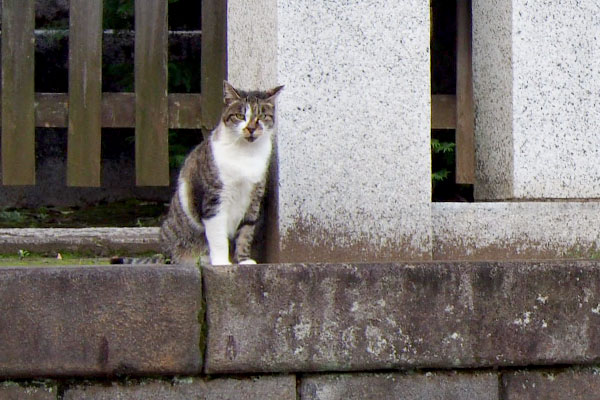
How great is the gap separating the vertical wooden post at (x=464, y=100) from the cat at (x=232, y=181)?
925mm

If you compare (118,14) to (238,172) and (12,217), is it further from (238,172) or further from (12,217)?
(238,172)

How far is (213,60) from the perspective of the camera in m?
4.48

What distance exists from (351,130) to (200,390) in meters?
1.08

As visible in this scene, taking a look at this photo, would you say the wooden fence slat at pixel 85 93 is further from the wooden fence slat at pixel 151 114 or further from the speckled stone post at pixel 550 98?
the speckled stone post at pixel 550 98

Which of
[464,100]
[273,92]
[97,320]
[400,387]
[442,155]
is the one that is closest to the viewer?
[97,320]

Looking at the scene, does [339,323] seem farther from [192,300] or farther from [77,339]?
[77,339]

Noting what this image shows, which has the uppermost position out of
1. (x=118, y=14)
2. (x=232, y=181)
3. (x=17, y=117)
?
(x=118, y=14)

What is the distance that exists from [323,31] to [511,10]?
738 mm

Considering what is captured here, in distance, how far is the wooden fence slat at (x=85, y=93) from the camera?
4.32 m

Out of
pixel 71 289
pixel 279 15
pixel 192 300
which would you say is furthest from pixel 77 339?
pixel 279 15

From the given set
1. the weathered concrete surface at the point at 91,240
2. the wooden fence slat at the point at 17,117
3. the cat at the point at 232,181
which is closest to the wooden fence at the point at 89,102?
the wooden fence slat at the point at 17,117

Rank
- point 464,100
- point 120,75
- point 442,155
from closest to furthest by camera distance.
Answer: point 464,100 < point 442,155 < point 120,75

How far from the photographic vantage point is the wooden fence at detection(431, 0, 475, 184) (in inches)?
165

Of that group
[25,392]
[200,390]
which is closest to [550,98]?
[200,390]
